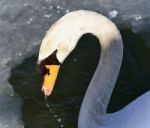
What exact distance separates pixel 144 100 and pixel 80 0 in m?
1.44

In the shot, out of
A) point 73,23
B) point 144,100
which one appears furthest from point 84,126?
point 73,23

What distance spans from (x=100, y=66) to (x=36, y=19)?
112cm

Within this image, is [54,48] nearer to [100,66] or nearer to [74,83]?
[100,66]

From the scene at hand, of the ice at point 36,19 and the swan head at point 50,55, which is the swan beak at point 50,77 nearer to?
the swan head at point 50,55

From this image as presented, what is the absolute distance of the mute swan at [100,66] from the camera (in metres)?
2.45

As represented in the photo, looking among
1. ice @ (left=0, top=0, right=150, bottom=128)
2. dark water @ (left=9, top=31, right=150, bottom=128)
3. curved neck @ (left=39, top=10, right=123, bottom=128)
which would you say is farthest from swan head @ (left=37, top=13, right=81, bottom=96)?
ice @ (left=0, top=0, right=150, bottom=128)

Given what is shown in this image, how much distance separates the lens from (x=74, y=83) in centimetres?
330

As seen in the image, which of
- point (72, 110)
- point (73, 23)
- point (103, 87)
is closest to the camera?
point (73, 23)

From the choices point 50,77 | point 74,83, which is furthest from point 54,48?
point 74,83

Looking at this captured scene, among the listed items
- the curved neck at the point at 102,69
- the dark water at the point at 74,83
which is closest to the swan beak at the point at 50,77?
the curved neck at the point at 102,69

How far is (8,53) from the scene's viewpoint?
11.1ft

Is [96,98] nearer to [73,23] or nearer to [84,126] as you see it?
[84,126]

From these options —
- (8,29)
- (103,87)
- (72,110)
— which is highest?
(103,87)

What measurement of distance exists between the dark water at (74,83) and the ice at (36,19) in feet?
0.27
